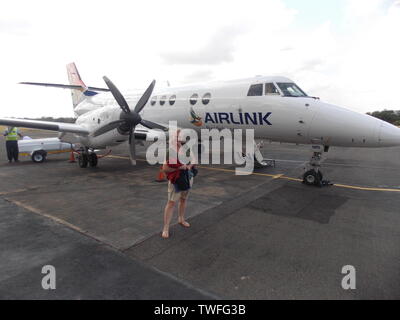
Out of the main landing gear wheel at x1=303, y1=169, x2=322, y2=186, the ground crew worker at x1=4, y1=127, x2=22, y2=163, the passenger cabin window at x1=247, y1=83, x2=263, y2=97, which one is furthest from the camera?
the ground crew worker at x1=4, y1=127, x2=22, y2=163

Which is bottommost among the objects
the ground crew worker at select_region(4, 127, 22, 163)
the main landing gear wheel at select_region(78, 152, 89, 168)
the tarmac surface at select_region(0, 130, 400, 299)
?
the tarmac surface at select_region(0, 130, 400, 299)

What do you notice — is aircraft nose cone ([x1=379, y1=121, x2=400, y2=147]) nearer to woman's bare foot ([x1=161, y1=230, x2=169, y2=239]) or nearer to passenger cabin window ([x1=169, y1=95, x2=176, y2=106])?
woman's bare foot ([x1=161, y1=230, x2=169, y2=239])

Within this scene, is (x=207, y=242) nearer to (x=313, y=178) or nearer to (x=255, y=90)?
(x=313, y=178)

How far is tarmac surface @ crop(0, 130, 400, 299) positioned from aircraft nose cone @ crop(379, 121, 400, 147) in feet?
4.99

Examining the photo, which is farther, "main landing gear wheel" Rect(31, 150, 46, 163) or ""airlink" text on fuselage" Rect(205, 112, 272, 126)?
"main landing gear wheel" Rect(31, 150, 46, 163)

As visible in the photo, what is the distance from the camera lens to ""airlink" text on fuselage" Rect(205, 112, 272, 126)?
28.5 feet

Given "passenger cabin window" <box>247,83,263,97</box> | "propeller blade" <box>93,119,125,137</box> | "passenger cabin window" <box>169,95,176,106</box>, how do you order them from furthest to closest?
"passenger cabin window" <box>169,95,176,106</box> → "propeller blade" <box>93,119,125,137</box> → "passenger cabin window" <box>247,83,263,97</box>

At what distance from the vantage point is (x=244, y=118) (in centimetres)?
914


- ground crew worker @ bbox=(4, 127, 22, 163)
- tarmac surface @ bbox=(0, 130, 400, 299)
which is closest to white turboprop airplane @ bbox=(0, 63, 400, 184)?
tarmac surface @ bbox=(0, 130, 400, 299)

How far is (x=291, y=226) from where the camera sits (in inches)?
201

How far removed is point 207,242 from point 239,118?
5801mm
